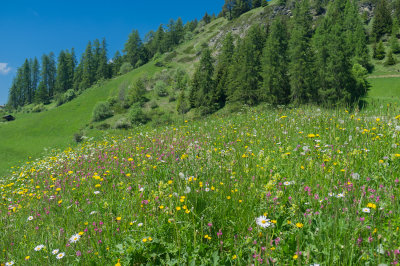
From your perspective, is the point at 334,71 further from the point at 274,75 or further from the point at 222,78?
the point at 222,78

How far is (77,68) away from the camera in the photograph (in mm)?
97062

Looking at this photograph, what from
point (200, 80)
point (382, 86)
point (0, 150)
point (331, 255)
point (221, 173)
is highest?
point (200, 80)

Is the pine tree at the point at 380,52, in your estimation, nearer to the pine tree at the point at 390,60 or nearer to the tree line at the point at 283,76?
the pine tree at the point at 390,60

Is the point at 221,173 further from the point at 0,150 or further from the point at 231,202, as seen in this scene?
the point at 0,150

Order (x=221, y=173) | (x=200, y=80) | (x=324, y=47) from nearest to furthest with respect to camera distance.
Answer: (x=221, y=173), (x=324, y=47), (x=200, y=80)

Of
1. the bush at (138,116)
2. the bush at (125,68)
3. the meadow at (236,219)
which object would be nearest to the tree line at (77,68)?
the bush at (125,68)

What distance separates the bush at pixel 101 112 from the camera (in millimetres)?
49531

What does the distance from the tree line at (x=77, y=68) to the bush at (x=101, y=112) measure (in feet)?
147

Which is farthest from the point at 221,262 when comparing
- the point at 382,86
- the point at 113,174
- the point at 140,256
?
the point at 382,86

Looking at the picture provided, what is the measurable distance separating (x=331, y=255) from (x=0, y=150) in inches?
1918

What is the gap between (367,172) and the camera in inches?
128

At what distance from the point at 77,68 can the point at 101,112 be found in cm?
6080

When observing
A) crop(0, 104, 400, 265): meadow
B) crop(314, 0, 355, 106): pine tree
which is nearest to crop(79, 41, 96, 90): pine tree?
crop(314, 0, 355, 106): pine tree

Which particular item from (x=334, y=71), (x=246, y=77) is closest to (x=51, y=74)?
(x=246, y=77)
